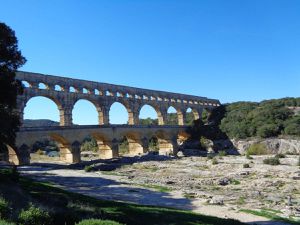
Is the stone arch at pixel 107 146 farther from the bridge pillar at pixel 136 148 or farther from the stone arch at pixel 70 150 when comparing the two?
the bridge pillar at pixel 136 148

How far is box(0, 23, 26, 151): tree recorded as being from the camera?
19.2 m

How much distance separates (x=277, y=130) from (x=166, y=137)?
1631 centimetres

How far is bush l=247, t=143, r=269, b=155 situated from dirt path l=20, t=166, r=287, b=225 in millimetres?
26161

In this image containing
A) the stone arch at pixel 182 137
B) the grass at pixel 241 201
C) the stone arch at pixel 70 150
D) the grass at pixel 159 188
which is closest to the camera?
the grass at pixel 241 201

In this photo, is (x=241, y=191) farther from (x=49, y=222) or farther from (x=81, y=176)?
(x=49, y=222)

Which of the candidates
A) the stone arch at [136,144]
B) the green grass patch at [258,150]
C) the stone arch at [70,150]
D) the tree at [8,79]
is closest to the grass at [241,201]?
the tree at [8,79]

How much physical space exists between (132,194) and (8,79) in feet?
32.5

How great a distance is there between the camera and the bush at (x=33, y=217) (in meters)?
10.1

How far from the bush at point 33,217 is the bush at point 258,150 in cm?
4405

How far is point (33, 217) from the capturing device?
10234 millimetres

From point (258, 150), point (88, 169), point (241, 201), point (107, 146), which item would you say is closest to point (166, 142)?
point (107, 146)

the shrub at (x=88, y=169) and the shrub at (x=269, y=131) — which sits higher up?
the shrub at (x=269, y=131)

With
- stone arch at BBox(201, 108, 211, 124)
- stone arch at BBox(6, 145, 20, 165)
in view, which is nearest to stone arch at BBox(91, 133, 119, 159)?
stone arch at BBox(6, 145, 20, 165)

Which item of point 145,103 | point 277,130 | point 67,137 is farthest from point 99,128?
point 277,130
